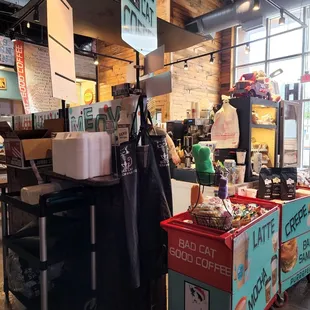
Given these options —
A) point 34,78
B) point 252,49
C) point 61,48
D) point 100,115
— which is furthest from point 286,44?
point 61,48

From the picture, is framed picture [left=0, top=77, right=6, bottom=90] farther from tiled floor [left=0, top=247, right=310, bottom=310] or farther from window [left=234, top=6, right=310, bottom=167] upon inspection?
window [left=234, top=6, right=310, bottom=167]

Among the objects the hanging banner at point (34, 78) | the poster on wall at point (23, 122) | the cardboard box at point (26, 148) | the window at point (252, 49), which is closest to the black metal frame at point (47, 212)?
the cardboard box at point (26, 148)

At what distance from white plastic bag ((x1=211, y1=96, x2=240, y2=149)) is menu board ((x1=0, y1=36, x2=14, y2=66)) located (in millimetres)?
5037

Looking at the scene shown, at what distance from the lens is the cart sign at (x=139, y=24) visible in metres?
1.48

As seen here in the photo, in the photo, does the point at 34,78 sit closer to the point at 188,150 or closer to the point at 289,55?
the point at 188,150

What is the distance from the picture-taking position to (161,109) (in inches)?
253

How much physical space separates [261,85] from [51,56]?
6.26ft

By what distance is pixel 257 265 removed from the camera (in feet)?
5.28

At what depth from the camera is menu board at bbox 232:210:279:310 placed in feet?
4.59

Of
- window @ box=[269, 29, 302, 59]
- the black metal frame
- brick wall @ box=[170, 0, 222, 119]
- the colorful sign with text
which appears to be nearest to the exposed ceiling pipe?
brick wall @ box=[170, 0, 222, 119]

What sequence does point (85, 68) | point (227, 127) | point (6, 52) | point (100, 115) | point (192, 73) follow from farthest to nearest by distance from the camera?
point (85, 68) < point (192, 73) < point (6, 52) < point (227, 127) < point (100, 115)

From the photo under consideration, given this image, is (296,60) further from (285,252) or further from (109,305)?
(109,305)

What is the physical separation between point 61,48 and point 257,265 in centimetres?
174

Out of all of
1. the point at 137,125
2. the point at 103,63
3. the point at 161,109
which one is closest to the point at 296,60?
the point at 161,109
